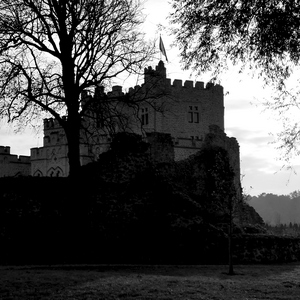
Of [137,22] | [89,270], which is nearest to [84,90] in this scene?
[137,22]

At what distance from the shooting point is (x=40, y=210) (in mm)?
19000

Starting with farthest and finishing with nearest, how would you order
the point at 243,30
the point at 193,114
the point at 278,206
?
the point at 278,206 < the point at 193,114 < the point at 243,30

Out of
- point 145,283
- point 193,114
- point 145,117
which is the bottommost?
point 145,283

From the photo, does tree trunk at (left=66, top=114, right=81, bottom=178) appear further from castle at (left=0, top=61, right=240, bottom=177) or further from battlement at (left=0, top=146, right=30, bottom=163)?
battlement at (left=0, top=146, right=30, bottom=163)

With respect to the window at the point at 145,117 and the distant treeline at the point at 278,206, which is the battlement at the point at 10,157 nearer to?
the window at the point at 145,117

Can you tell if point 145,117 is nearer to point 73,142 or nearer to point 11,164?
point 11,164

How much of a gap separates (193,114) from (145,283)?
40788mm

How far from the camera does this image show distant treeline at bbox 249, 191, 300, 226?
146375 millimetres

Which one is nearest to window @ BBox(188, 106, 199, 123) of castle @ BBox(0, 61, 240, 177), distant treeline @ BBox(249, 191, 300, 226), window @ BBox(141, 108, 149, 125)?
castle @ BBox(0, 61, 240, 177)

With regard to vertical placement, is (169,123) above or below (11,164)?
above

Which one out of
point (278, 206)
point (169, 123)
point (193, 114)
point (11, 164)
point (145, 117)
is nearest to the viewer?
point (11, 164)

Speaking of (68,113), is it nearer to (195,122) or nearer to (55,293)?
(55,293)

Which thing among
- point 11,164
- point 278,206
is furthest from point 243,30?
point 278,206

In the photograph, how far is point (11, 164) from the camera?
48875mm
